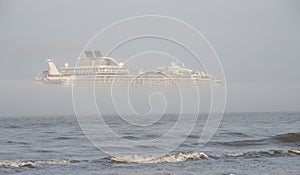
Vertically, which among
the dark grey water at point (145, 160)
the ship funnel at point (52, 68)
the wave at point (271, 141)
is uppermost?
the ship funnel at point (52, 68)

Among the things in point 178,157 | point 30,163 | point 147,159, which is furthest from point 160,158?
point 30,163

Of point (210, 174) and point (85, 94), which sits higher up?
point (85, 94)

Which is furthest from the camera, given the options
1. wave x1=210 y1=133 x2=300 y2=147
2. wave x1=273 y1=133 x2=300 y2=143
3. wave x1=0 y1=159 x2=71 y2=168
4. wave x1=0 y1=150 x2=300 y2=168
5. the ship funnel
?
the ship funnel

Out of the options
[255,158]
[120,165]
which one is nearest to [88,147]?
[120,165]

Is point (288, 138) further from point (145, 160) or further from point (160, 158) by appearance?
point (145, 160)

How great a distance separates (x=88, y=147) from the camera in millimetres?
25672

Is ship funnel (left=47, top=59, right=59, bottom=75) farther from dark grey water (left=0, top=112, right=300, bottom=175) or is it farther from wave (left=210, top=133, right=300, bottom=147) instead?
dark grey water (left=0, top=112, right=300, bottom=175)

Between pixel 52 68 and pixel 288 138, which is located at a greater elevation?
pixel 52 68

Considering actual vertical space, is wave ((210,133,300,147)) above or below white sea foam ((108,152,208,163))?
above

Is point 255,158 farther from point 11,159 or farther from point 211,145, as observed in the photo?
point 11,159

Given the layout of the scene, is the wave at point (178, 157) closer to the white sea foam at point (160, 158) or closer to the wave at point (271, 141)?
the white sea foam at point (160, 158)

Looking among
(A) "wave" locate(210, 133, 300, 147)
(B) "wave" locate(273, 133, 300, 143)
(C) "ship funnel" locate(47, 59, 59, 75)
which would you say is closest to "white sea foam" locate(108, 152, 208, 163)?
(A) "wave" locate(210, 133, 300, 147)

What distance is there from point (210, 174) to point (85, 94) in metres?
6.38

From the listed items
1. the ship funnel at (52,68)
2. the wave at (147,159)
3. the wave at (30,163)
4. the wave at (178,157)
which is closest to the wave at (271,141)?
the wave at (178,157)
